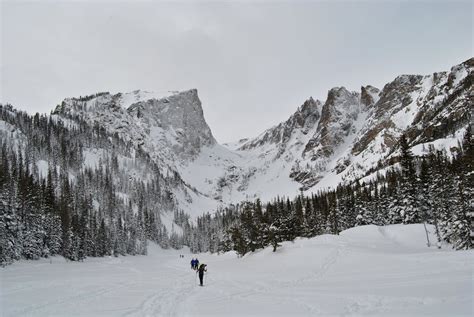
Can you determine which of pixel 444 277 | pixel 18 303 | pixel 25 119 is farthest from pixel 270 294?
pixel 25 119

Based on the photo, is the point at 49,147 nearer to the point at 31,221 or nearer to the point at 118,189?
the point at 118,189

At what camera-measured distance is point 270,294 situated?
64.2 ft

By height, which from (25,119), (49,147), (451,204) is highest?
(25,119)

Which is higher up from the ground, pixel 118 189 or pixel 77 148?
pixel 77 148

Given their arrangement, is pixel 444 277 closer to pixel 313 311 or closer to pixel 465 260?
pixel 465 260

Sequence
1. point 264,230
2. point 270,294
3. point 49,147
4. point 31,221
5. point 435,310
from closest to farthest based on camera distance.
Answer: point 435,310, point 270,294, point 31,221, point 264,230, point 49,147

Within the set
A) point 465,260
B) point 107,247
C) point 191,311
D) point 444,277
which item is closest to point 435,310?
point 444,277

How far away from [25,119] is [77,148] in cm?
3051

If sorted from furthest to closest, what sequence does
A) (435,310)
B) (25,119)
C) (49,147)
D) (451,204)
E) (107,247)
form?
(25,119) → (49,147) → (107,247) → (451,204) → (435,310)

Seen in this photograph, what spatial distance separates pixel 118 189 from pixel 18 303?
18855 centimetres

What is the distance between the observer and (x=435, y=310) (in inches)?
442

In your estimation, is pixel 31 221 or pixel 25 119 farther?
pixel 25 119

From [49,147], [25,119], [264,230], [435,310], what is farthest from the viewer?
[25,119]

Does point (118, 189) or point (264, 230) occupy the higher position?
point (118, 189)
